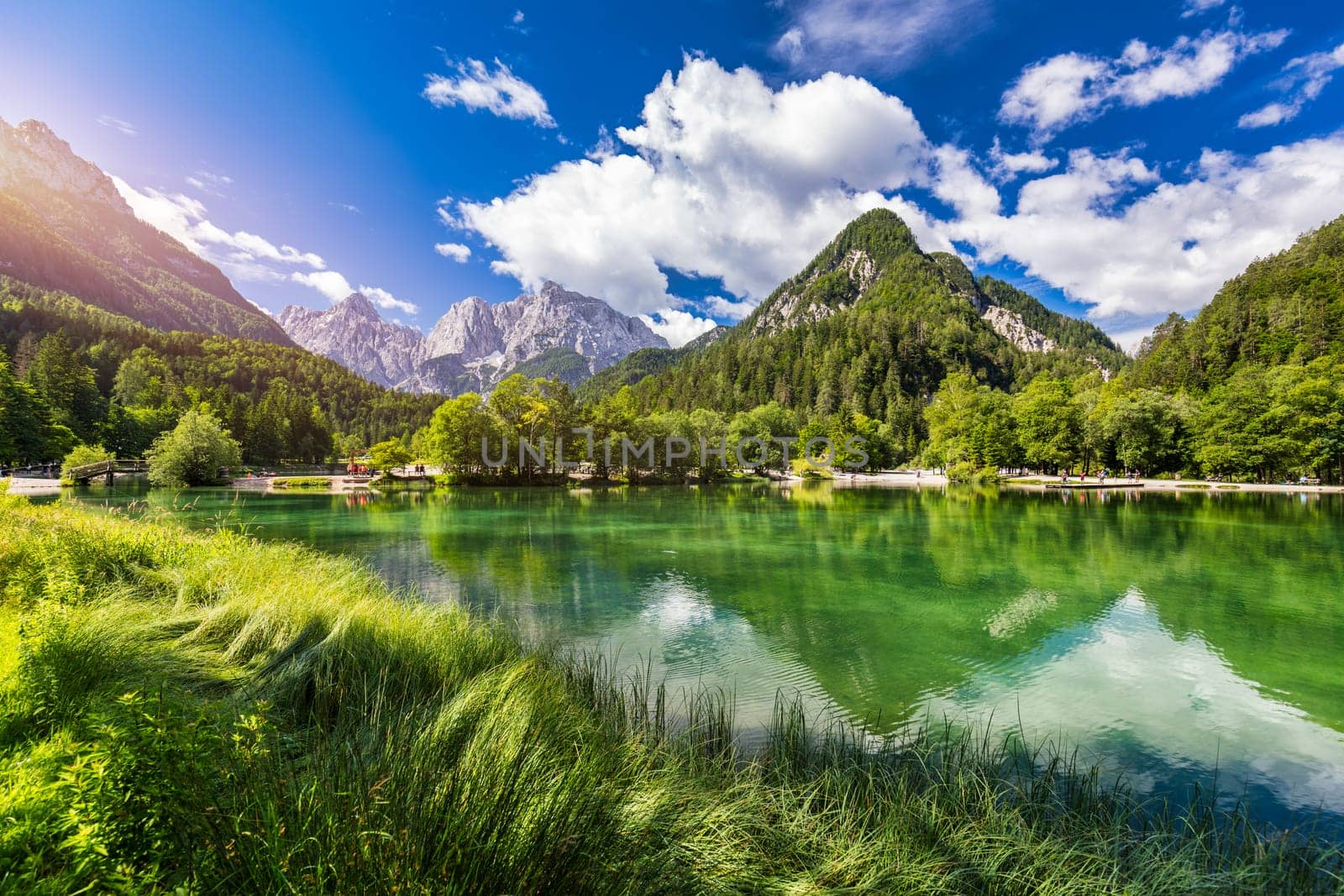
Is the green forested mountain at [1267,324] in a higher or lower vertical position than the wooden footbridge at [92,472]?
higher

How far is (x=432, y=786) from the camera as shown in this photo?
110 inches

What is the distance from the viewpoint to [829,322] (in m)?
138

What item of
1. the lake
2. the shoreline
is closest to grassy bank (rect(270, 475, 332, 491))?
the shoreline

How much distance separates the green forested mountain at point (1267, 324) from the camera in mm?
71312

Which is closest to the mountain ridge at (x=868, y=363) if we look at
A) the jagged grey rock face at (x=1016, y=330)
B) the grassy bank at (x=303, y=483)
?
the jagged grey rock face at (x=1016, y=330)

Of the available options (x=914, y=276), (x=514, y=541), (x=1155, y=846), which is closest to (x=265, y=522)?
(x=514, y=541)

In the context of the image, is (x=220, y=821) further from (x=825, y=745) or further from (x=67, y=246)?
(x=67, y=246)

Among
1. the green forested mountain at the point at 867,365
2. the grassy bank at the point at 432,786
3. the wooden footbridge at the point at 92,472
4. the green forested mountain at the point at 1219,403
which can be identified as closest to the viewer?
the grassy bank at the point at 432,786

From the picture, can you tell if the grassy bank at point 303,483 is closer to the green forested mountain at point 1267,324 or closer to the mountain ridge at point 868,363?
the mountain ridge at point 868,363

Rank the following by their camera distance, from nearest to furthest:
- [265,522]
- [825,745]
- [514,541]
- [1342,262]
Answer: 1. [825,745]
2. [514,541]
3. [265,522]
4. [1342,262]

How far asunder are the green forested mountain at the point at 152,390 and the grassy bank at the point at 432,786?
7180cm

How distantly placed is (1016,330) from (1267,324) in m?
117

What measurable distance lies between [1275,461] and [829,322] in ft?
299

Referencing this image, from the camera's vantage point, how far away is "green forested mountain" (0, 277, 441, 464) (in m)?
62.4
